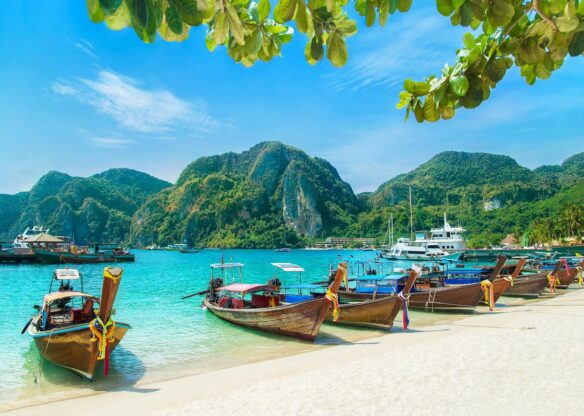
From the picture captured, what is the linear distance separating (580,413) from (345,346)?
7.34 m

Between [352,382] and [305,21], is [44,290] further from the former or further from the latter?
[305,21]

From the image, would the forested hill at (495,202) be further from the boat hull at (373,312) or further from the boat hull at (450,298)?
the boat hull at (373,312)

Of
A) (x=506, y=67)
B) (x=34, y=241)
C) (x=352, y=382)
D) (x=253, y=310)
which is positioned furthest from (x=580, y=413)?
(x=34, y=241)

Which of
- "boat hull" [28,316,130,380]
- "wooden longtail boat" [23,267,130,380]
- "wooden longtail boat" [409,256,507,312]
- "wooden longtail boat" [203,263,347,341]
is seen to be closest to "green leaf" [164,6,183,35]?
"wooden longtail boat" [23,267,130,380]

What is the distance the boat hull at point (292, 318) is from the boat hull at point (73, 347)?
16.9ft

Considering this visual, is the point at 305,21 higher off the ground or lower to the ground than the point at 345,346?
higher

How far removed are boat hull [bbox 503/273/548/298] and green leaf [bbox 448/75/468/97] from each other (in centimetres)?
2527

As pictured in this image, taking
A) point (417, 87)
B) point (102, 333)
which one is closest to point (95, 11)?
point (417, 87)

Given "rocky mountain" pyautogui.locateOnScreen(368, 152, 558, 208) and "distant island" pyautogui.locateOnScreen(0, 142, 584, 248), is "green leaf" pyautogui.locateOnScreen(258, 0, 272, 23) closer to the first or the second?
"distant island" pyautogui.locateOnScreen(0, 142, 584, 248)

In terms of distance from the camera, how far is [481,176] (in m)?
185

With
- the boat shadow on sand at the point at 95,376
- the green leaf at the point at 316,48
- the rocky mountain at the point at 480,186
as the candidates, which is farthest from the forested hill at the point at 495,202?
the green leaf at the point at 316,48

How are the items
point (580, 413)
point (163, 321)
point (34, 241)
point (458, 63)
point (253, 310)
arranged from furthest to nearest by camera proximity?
1. point (34, 241)
2. point (163, 321)
3. point (253, 310)
4. point (580, 413)
5. point (458, 63)

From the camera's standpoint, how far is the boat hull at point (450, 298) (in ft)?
59.7

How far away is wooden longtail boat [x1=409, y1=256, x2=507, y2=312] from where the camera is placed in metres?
18.2
